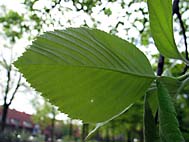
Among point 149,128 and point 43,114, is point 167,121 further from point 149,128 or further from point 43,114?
point 43,114

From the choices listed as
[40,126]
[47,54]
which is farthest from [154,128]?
[40,126]

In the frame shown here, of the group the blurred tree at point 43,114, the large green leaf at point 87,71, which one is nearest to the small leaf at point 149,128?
the large green leaf at point 87,71

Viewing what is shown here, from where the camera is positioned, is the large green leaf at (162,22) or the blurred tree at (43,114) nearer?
the large green leaf at (162,22)

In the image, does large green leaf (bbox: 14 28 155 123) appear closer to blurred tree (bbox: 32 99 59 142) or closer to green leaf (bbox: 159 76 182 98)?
green leaf (bbox: 159 76 182 98)

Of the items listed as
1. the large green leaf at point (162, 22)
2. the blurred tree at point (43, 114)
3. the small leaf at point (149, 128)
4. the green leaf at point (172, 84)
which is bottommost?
the small leaf at point (149, 128)

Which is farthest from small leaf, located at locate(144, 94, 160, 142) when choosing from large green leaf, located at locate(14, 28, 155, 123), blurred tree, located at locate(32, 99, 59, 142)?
blurred tree, located at locate(32, 99, 59, 142)

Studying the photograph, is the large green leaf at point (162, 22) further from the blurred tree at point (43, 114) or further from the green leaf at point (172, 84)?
the blurred tree at point (43, 114)
